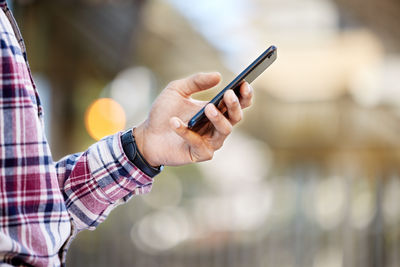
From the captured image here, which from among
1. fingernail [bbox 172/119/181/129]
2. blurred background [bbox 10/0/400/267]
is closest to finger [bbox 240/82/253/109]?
fingernail [bbox 172/119/181/129]

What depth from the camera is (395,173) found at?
9.93 feet

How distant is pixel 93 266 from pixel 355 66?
4306 mm

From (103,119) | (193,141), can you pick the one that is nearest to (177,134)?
(193,141)

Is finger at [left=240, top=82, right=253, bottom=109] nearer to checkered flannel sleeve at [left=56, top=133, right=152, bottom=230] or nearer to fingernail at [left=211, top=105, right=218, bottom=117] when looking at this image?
fingernail at [left=211, top=105, right=218, bottom=117]

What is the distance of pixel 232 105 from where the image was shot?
0.77 m

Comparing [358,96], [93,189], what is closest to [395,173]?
[93,189]

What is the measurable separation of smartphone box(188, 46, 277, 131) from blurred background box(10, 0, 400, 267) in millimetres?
2449

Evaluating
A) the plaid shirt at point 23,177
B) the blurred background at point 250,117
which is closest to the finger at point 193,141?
the plaid shirt at point 23,177

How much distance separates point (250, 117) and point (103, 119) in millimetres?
4430

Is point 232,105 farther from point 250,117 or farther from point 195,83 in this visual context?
point 250,117

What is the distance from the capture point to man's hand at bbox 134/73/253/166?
83 centimetres

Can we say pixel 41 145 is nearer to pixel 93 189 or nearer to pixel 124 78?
pixel 93 189

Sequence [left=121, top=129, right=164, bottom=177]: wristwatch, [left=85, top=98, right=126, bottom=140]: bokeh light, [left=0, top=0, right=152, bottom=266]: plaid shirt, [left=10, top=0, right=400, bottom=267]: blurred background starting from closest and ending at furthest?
1. [left=0, top=0, right=152, bottom=266]: plaid shirt
2. [left=121, top=129, right=164, bottom=177]: wristwatch
3. [left=10, top=0, right=400, bottom=267]: blurred background
4. [left=85, top=98, right=126, bottom=140]: bokeh light

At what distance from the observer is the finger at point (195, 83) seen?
0.86 m
